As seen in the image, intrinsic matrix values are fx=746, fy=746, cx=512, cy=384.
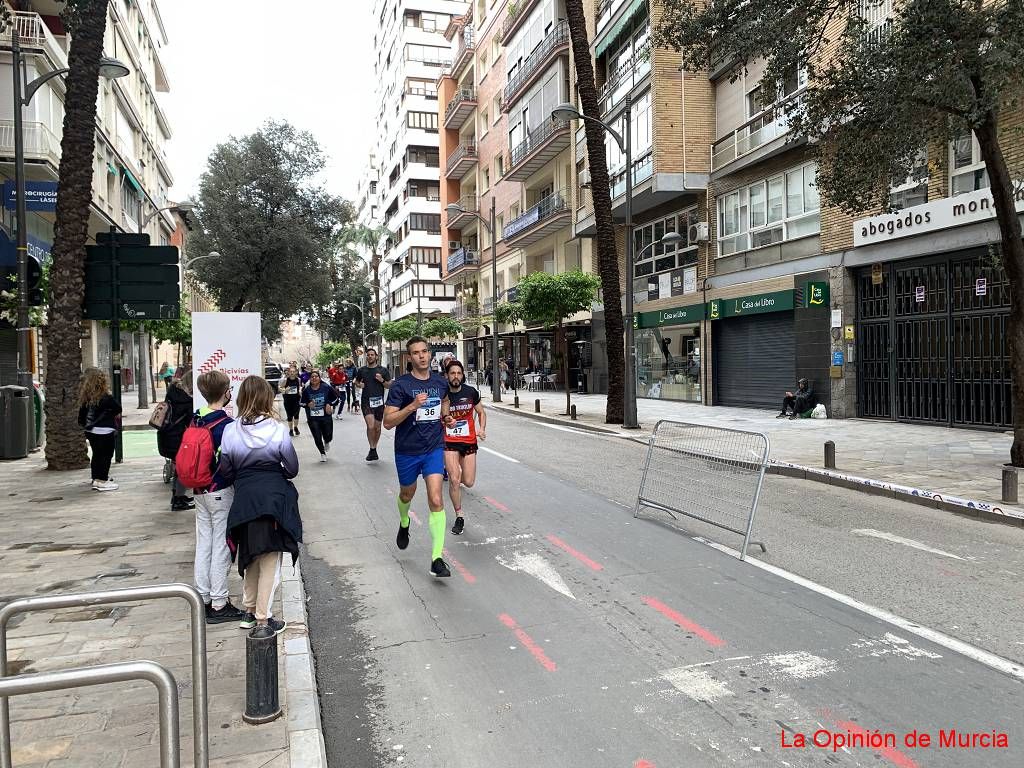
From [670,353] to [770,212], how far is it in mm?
7086

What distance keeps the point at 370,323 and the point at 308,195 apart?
4730cm

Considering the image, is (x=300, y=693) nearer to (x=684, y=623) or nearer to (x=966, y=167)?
(x=684, y=623)

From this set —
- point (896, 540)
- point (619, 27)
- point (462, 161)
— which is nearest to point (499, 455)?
point (896, 540)

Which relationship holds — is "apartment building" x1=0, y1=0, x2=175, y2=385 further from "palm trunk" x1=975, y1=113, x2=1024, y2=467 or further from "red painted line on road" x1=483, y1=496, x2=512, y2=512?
"palm trunk" x1=975, y1=113, x2=1024, y2=467

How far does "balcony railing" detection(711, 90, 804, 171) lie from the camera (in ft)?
68.1

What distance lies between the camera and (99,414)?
9328mm

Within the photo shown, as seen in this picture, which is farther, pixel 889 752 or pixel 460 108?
pixel 460 108

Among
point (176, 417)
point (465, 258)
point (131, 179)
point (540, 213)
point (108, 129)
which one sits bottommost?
point (176, 417)

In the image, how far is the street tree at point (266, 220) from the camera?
3466 cm

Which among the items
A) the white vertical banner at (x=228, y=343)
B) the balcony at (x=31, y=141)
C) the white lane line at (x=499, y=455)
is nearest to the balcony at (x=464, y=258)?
the balcony at (x=31, y=141)

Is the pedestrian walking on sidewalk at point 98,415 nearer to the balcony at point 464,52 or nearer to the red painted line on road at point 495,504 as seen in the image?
the red painted line on road at point 495,504

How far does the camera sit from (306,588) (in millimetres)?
5766

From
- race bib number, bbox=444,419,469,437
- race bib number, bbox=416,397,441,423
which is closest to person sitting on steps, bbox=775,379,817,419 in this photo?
race bib number, bbox=444,419,469,437

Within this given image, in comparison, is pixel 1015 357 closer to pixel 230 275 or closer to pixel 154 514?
pixel 154 514
